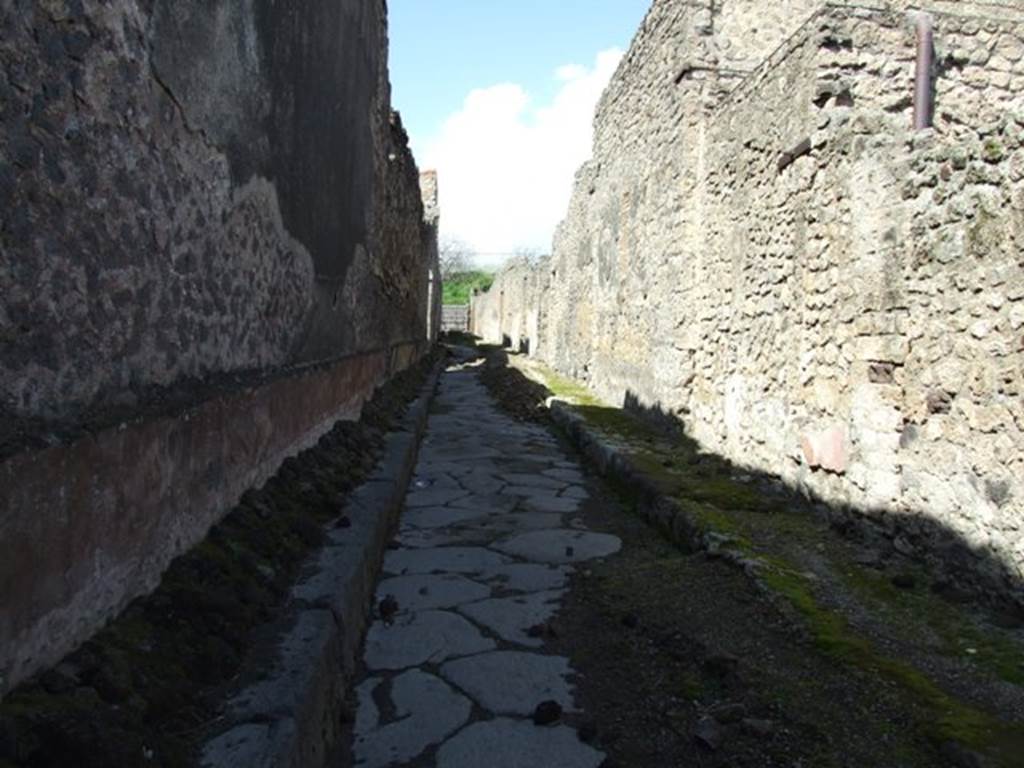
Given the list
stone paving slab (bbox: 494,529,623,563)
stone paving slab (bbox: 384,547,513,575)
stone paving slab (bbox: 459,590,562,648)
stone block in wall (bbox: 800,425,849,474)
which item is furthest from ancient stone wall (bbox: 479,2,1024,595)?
stone paving slab (bbox: 384,547,513,575)

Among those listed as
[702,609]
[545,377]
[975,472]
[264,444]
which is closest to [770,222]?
[975,472]

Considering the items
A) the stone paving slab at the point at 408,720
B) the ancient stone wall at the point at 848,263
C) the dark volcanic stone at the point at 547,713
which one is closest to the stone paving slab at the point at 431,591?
the stone paving slab at the point at 408,720

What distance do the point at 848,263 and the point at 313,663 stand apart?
261 cm

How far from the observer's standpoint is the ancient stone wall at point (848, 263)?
2367 millimetres

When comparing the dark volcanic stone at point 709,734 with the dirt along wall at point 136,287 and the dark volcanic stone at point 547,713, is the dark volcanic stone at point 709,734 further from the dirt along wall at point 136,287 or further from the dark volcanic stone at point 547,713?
the dirt along wall at point 136,287

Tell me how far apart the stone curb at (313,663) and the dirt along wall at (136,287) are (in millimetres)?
300

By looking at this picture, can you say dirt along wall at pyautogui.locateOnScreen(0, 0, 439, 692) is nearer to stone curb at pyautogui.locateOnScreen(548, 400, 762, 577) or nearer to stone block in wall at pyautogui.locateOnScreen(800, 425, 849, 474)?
stone curb at pyautogui.locateOnScreen(548, 400, 762, 577)

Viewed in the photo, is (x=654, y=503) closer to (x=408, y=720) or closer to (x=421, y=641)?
(x=421, y=641)

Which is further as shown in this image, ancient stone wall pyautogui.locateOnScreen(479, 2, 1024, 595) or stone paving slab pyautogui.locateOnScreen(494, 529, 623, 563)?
stone paving slab pyautogui.locateOnScreen(494, 529, 623, 563)

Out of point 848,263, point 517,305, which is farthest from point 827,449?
point 517,305

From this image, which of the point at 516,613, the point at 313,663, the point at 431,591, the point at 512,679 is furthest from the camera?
the point at 431,591

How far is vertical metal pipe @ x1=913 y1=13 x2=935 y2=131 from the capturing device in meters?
3.76

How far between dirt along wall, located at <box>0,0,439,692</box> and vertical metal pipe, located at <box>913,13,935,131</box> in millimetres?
2827

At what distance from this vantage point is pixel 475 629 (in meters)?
2.42
